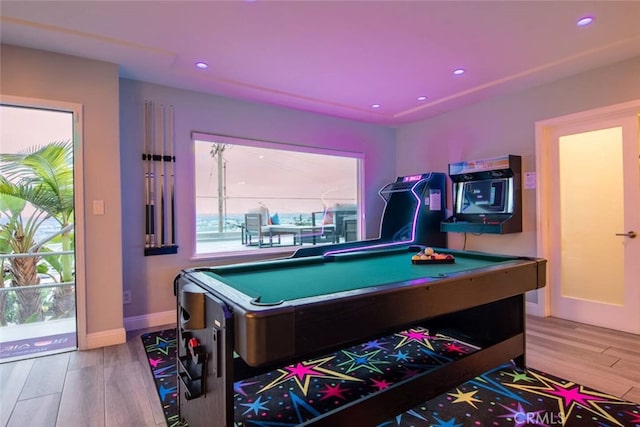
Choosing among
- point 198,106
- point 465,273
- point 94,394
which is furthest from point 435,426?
point 198,106

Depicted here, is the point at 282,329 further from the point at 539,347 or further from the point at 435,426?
the point at 539,347

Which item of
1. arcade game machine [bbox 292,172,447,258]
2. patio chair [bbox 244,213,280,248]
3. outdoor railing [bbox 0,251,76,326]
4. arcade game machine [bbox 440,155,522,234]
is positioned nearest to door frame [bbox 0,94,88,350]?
outdoor railing [bbox 0,251,76,326]

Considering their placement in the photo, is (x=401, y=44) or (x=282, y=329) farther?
(x=401, y=44)

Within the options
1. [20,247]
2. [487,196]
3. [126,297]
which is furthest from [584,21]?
[20,247]

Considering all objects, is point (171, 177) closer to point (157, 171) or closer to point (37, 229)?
point (157, 171)

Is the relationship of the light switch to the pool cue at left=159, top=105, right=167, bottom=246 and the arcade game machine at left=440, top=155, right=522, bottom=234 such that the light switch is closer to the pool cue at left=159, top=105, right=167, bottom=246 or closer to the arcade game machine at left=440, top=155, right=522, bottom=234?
the pool cue at left=159, top=105, right=167, bottom=246

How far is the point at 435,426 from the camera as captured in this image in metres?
1.81

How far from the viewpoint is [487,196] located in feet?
13.2

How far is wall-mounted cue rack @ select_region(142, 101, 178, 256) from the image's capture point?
11.6ft

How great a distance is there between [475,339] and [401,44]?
8.36ft

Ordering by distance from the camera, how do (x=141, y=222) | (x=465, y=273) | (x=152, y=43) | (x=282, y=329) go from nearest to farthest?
→ (x=282, y=329) → (x=465, y=273) → (x=152, y=43) → (x=141, y=222)

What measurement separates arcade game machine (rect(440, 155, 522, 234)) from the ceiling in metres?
Answer: 0.91

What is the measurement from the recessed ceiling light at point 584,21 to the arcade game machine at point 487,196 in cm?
148

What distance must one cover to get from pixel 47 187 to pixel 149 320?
172 centimetres
